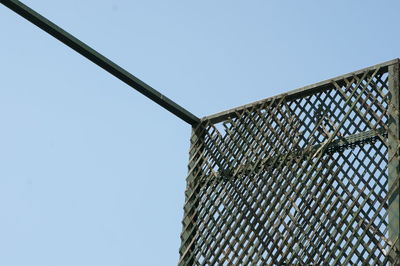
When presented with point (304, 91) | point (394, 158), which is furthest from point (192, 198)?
point (394, 158)

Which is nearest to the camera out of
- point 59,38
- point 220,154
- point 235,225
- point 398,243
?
point 398,243

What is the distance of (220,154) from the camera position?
8344 mm

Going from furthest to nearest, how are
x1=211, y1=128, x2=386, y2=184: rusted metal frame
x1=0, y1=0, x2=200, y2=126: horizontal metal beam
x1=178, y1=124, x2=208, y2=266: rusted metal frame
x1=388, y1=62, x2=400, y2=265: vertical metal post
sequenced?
x1=178, y1=124, x2=208, y2=266: rusted metal frame
x1=211, y1=128, x2=386, y2=184: rusted metal frame
x1=0, y1=0, x2=200, y2=126: horizontal metal beam
x1=388, y1=62, x2=400, y2=265: vertical metal post

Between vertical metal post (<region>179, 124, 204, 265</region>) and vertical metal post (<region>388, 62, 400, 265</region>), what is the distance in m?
2.10

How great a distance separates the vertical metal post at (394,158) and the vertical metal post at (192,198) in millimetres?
2103

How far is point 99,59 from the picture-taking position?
7566mm

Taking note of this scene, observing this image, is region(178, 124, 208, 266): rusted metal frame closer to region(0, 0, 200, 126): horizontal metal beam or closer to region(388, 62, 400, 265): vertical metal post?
region(0, 0, 200, 126): horizontal metal beam

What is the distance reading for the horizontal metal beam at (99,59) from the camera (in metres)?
6.97

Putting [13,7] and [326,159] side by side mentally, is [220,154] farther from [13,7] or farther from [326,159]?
[13,7]

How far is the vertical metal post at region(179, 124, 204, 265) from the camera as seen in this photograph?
26.8 ft

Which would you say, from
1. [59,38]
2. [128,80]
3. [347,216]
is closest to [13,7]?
[59,38]

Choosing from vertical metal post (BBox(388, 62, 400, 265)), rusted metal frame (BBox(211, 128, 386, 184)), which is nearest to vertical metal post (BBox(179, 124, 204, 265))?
rusted metal frame (BBox(211, 128, 386, 184))

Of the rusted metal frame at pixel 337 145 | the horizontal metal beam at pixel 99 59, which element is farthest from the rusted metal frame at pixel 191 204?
the rusted metal frame at pixel 337 145

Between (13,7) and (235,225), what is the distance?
2772mm
